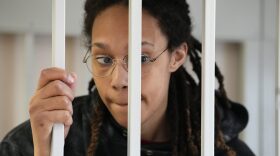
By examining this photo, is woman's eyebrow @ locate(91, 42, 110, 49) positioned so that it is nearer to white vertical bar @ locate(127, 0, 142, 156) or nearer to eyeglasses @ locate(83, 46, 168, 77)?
eyeglasses @ locate(83, 46, 168, 77)

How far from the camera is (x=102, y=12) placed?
700 millimetres

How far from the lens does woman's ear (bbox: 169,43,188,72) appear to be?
0.73m

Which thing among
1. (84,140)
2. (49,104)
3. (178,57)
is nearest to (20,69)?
(84,140)

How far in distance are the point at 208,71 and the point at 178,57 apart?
207 millimetres

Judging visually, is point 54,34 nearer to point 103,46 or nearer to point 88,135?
point 103,46

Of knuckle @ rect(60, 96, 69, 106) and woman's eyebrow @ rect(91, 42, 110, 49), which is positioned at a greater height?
woman's eyebrow @ rect(91, 42, 110, 49)

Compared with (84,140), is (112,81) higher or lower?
higher

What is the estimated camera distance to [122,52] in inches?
23.6

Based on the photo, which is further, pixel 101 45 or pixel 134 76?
pixel 101 45

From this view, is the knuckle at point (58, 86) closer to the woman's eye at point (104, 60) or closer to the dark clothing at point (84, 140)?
the woman's eye at point (104, 60)

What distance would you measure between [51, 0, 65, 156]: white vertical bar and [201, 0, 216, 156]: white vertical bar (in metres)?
0.20

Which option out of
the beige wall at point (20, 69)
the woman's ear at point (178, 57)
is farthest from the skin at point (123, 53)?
the beige wall at point (20, 69)

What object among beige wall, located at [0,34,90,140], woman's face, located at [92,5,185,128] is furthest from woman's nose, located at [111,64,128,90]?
beige wall, located at [0,34,90,140]

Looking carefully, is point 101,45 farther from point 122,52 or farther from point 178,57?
point 178,57
